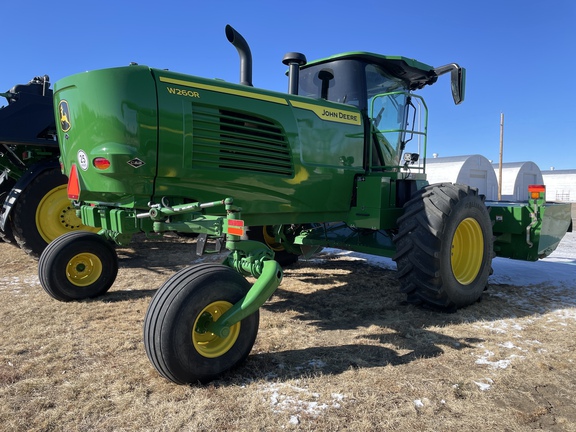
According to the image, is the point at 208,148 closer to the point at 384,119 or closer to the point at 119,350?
the point at 119,350

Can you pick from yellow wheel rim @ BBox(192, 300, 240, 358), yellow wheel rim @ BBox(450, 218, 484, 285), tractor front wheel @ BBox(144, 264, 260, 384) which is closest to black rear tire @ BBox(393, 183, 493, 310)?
yellow wheel rim @ BBox(450, 218, 484, 285)

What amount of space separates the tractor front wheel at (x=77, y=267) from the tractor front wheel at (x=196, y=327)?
2.12 metres

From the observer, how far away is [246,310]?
268 cm

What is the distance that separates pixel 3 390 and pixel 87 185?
→ 61.9 inches

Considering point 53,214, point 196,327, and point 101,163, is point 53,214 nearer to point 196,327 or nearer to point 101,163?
point 101,163

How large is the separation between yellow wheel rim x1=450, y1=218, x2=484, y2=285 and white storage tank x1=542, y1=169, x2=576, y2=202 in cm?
3999

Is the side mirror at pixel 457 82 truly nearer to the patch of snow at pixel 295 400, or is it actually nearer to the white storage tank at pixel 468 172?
the patch of snow at pixel 295 400

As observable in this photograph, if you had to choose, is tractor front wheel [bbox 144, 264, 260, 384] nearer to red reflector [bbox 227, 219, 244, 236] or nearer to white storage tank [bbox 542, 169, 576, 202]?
red reflector [bbox 227, 219, 244, 236]

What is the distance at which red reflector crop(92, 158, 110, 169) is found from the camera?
3197 millimetres

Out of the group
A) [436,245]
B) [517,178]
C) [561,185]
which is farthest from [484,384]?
[561,185]

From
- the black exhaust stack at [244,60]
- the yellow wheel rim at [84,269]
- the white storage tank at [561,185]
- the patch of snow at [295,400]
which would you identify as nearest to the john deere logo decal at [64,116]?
the yellow wheel rim at [84,269]

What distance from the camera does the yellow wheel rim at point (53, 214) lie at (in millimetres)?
6164

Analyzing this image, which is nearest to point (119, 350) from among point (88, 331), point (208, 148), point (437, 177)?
point (88, 331)

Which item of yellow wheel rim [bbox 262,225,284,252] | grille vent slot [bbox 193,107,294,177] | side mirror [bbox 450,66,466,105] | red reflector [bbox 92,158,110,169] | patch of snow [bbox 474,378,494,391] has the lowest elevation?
patch of snow [bbox 474,378,494,391]
